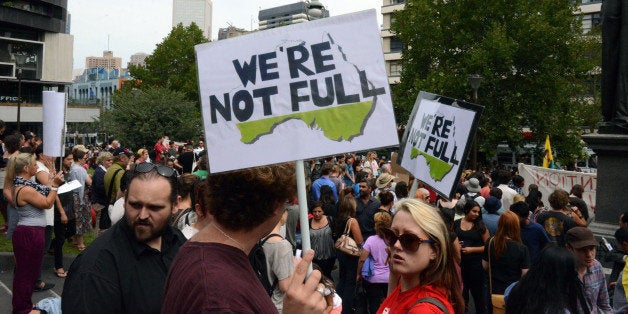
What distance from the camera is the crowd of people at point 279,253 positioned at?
6.16ft

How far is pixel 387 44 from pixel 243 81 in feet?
216

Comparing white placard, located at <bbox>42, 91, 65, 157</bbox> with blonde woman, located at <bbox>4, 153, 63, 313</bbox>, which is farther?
white placard, located at <bbox>42, 91, 65, 157</bbox>

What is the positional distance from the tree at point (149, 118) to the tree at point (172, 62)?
18091mm

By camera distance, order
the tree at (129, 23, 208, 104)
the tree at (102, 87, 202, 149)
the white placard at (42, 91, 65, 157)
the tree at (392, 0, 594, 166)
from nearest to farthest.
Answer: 1. the white placard at (42, 91, 65, 157)
2. the tree at (392, 0, 594, 166)
3. the tree at (102, 87, 202, 149)
4. the tree at (129, 23, 208, 104)

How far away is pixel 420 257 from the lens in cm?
293

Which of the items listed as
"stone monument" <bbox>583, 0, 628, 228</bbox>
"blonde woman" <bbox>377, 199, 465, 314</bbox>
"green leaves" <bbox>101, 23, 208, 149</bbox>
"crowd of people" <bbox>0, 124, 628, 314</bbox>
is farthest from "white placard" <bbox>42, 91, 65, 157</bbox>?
"green leaves" <bbox>101, 23, 208, 149</bbox>

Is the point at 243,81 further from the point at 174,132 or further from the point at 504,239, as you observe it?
the point at 174,132

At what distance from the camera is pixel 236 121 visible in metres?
2.89

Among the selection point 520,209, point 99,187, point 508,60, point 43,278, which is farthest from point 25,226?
point 508,60

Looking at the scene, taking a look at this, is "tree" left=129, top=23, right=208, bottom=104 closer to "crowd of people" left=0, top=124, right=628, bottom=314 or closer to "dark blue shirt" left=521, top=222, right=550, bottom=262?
"crowd of people" left=0, top=124, right=628, bottom=314

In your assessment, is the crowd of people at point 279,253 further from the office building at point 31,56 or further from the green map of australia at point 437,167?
the office building at point 31,56

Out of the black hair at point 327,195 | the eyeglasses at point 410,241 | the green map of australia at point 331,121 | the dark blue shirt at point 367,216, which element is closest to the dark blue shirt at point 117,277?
the green map of australia at point 331,121

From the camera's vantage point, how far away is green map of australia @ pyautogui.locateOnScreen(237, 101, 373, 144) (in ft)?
9.43

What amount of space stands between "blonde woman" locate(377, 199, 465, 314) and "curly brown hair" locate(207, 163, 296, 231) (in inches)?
38.7
